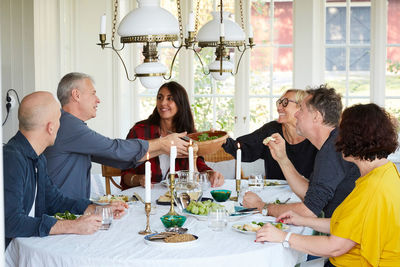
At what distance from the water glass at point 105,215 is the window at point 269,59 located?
12.2ft

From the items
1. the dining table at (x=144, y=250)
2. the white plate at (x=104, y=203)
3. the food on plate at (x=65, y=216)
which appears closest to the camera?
the dining table at (x=144, y=250)

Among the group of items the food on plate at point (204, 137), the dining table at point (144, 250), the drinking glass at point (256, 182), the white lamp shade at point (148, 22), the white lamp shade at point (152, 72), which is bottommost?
the dining table at point (144, 250)

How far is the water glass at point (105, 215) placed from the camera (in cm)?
247

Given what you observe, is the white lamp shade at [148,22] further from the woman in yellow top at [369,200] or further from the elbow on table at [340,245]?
the elbow on table at [340,245]

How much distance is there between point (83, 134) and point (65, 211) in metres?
0.61

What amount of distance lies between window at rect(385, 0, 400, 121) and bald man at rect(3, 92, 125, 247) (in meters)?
3.95

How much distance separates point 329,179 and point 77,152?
4.54 ft

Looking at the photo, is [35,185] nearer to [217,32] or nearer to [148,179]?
[148,179]

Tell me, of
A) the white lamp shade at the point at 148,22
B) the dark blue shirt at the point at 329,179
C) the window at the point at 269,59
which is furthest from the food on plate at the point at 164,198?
the window at the point at 269,59

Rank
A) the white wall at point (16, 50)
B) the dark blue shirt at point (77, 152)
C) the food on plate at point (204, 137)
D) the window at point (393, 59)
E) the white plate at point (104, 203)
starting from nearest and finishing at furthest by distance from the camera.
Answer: the white plate at point (104, 203)
the dark blue shirt at point (77, 152)
the food on plate at point (204, 137)
the white wall at point (16, 50)
the window at point (393, 59)

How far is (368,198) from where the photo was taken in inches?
84.7

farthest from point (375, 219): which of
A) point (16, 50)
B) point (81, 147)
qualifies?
point (16, 50)

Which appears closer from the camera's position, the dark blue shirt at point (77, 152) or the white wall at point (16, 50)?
the dark blue shirt at point (77, 152)

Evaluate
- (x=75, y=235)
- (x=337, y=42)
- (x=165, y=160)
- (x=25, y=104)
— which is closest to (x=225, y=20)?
(x=165, y=160)
